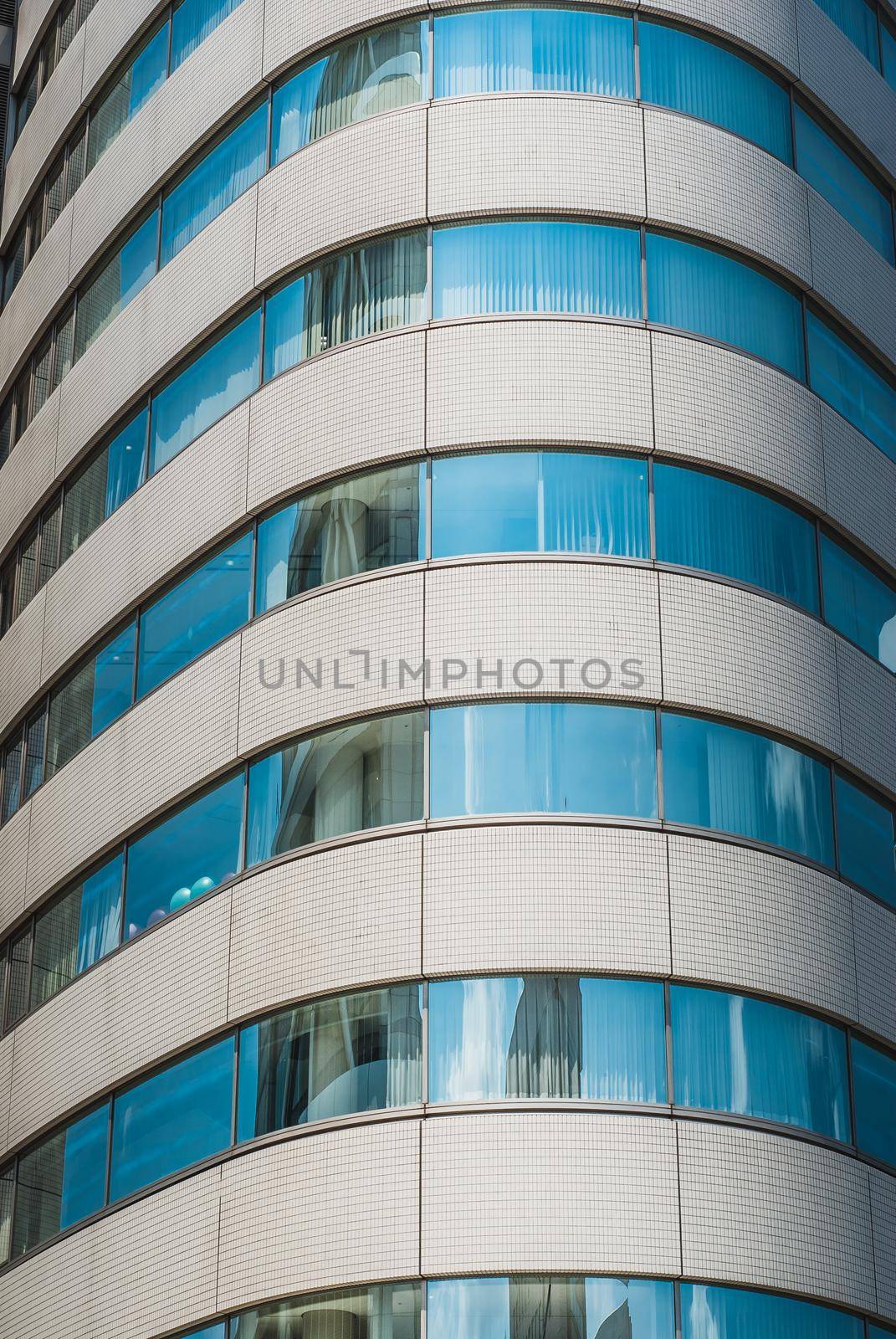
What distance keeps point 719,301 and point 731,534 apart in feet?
10.0

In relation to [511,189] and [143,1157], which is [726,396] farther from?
[143,1157]

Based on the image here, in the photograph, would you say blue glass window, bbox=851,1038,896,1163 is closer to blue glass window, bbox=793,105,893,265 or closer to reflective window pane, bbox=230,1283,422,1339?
reflective window pane, bbox=230,1283,422,1339

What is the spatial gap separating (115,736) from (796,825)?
357 inches

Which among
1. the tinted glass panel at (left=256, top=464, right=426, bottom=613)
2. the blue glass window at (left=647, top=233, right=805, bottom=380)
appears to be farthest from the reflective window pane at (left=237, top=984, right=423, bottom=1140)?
the blue glass window at (left=647, top=233, right=805, bottom=380)

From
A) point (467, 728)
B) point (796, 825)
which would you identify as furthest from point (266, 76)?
point (796, 825)

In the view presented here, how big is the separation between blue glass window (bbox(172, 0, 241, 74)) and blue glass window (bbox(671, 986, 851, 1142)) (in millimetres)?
15496

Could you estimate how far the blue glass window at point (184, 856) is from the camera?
23.4 m

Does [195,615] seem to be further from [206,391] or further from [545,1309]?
[545,1309]

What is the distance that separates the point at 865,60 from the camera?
92.8ft

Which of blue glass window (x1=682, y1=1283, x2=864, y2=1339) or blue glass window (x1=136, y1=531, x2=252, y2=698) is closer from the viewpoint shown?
blue glass window (x1=682, y1=1283, x2=864, y2=1339)

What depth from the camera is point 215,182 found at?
2748 cm

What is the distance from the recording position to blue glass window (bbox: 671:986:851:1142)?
20719 mm

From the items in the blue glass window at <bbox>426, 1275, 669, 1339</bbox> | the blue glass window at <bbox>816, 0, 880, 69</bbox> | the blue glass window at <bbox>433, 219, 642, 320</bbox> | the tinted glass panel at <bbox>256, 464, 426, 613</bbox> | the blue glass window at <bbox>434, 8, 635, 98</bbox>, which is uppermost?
the blue glass window at <bbox>816, 0, 880, 69</bbox>

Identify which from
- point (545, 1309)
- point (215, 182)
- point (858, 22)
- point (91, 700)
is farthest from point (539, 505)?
point (858, 22)
